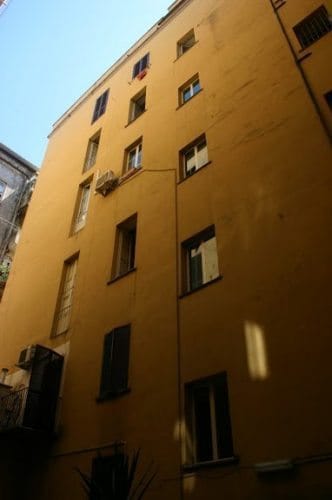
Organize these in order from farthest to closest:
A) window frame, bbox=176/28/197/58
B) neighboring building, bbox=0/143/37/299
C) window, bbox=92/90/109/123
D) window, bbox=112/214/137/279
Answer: neighboring building, bbox=0/143/37/299 < window, bbox=92/90/109/123 < window frame, bbox=176/28/197/58 < window, bbox=112/214/137/279

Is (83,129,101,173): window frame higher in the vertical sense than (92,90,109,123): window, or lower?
lower

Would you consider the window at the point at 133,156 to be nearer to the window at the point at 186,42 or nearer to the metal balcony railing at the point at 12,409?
the window at the point at 186,42

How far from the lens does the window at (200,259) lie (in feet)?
27.7

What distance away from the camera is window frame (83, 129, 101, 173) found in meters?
16.5

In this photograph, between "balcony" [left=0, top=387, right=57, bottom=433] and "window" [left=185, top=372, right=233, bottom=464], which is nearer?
"window" [left=185, top=372, right=233, bottom=464]

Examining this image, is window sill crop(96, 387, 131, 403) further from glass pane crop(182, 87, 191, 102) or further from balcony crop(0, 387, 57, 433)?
glass pane crop(182, 87, 191, 102)

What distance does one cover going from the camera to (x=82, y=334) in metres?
10.3

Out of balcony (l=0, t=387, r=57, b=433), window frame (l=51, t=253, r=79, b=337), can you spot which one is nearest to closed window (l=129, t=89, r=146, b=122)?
window frame (l=51, t=253, r=79, b=337)

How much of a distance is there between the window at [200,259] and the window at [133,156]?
207 inches

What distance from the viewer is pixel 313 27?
10.5m

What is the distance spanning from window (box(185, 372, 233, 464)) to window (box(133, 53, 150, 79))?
1446cm

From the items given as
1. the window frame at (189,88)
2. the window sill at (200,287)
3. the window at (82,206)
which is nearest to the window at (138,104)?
the window frame at (189,88)

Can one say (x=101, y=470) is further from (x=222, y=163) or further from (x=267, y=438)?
(x=222, y=163)

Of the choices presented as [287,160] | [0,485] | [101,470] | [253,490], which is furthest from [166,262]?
[0,485]
